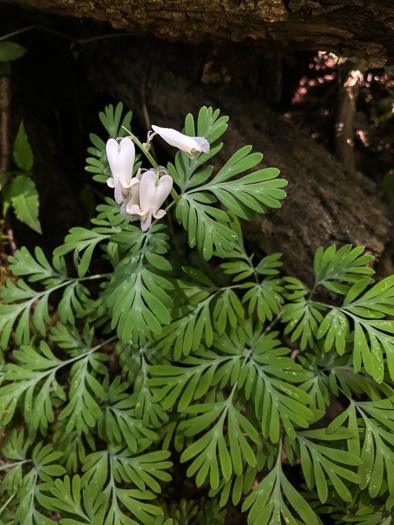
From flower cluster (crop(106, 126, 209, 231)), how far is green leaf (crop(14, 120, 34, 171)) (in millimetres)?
1012

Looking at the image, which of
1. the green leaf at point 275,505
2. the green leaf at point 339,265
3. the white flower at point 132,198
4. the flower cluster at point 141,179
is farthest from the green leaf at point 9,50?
the green leaf at point 275,505

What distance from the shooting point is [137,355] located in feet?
6.33

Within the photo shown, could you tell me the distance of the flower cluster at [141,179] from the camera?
1458 mm

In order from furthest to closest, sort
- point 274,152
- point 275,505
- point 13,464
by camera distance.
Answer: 1. point 274,152
2. point 13,464
3. point 275,505

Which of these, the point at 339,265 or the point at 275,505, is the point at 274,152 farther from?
the point at 275,505

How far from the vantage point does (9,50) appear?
7.32ft

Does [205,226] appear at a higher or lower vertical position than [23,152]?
higher

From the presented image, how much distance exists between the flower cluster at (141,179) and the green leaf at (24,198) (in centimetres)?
92

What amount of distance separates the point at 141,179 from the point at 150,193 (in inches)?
2.1

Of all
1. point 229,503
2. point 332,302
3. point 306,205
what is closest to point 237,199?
point 306,205

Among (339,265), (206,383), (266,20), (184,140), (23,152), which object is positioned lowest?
(206,383)

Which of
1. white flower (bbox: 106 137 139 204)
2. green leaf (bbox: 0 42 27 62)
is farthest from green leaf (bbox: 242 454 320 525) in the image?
green leaf (bbox: 0 42 27 62)

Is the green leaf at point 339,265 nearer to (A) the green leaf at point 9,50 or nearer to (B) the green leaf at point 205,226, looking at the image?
(B) the green leaf at point 205,226

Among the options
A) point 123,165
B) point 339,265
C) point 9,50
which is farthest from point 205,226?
point 9,50
